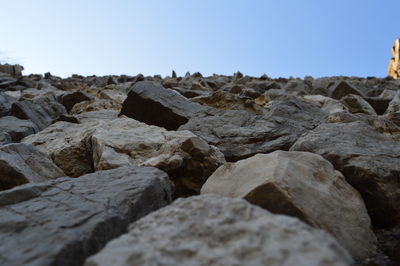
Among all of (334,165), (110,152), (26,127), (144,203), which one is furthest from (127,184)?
(26,127)

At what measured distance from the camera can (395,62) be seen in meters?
19.2

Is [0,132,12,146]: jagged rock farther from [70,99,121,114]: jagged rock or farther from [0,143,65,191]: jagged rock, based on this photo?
[70,99,121,114]: jagged rock

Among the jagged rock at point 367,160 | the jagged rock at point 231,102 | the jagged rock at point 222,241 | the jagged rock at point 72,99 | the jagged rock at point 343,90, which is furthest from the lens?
the jagged rock at point 343,90

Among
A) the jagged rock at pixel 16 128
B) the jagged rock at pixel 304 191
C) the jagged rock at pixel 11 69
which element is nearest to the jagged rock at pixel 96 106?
the jagged rock at pixel 16 128

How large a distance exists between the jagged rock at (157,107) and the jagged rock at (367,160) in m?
1.07

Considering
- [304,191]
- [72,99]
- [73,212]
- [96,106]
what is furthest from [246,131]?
[72,99]

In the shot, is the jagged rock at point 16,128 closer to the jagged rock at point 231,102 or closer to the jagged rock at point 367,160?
the jagged rock at point 231,102

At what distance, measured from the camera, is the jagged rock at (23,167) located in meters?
1.57

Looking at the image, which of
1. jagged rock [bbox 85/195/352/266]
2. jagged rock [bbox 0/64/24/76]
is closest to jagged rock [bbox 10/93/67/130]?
jagged rock [bbox 85/195/352/266]

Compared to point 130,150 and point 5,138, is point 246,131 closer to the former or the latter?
point 130,150

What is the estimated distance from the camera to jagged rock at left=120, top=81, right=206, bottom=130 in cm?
270

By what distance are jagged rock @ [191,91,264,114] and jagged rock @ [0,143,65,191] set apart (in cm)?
170

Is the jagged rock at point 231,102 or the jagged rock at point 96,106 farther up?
the jagged rock at point 231,102

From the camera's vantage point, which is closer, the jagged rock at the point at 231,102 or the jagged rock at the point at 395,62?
the jagged rock at the point at 231,102
